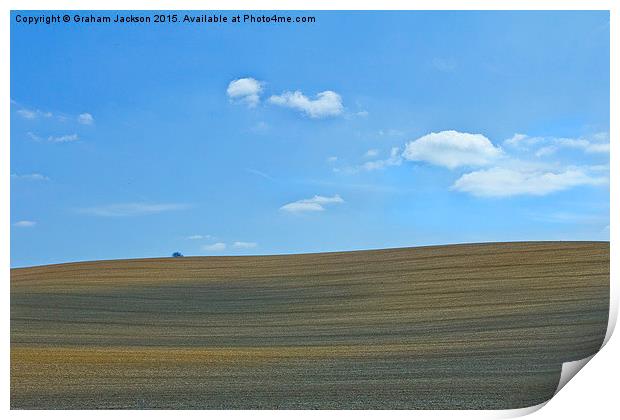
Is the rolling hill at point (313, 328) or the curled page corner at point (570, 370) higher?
the rolling hill at point (313, 328)

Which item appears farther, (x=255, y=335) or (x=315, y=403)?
(x=255, y=335)

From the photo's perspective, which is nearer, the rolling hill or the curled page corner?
the curled page corner

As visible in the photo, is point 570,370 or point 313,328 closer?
point 570,370

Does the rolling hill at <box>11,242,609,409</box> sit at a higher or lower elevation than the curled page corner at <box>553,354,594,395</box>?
higher

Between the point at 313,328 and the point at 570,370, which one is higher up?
the point at 313,328

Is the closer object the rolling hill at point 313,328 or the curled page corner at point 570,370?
the curled page corner at point 570,370

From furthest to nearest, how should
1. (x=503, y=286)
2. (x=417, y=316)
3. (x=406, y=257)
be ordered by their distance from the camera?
(x=406, y=257) → (x=503, y=286) → (x=417, y=316)
